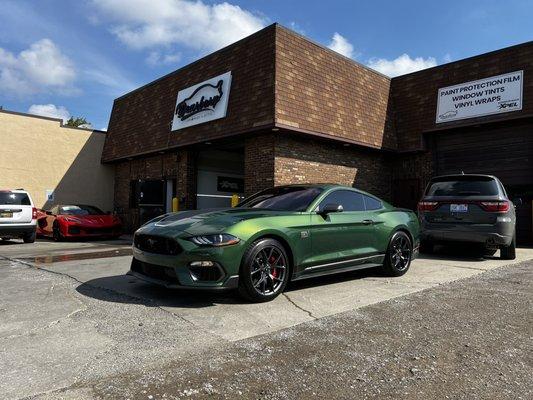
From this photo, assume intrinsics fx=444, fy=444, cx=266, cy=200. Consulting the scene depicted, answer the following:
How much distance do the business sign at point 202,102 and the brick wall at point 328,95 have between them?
2078 millimetres

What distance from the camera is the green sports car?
15.5ft

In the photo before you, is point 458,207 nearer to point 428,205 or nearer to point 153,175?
point 428,205

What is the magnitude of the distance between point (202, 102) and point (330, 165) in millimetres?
4467

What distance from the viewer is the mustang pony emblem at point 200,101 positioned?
13.4 metres

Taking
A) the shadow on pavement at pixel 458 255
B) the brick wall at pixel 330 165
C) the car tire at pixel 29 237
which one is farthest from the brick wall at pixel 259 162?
the car tire at pixel 29 237

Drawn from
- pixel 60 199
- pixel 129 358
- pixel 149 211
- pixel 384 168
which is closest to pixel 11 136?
pixel 60 199

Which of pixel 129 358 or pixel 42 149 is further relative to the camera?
pixel 42 149

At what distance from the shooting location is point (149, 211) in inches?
634

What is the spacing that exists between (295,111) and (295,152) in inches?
44.7

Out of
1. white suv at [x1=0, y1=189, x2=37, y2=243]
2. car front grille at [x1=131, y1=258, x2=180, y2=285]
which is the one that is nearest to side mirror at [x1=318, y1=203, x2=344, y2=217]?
car front grille at [x1=131, y1=258, x2=180, y2=285]

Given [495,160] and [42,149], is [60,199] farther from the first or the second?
[495,160]

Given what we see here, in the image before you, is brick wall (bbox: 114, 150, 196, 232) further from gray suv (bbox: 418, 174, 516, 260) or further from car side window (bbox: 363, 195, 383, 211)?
car side window (bbox: 363, 195, 383, 211)

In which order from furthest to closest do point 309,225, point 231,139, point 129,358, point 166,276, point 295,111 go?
point 231,139
point 295,111
point 309,225
point 166,276
point 129,358

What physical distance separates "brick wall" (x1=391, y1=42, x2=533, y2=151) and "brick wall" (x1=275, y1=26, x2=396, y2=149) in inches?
20.4
